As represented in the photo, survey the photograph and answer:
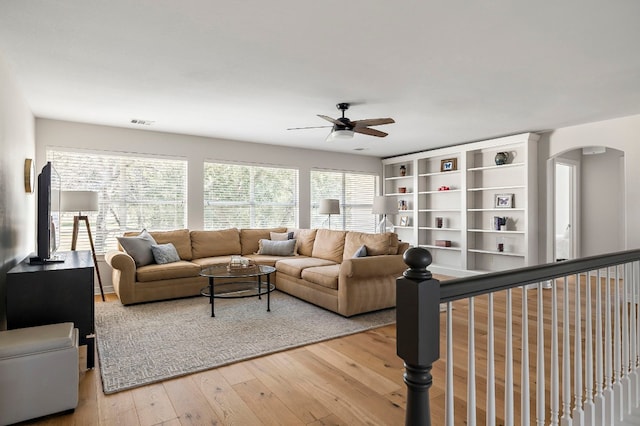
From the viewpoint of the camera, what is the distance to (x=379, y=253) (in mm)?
4547

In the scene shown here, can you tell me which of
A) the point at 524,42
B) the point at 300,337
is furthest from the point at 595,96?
the point at 300,337

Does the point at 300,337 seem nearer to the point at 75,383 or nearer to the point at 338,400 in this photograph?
the point at 338,400

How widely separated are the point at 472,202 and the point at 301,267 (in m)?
3.78

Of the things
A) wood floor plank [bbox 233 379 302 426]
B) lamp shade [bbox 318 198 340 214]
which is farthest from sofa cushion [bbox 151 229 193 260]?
wood floor plank [bbox 233 379 302 426]

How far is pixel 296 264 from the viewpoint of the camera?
5.11 m

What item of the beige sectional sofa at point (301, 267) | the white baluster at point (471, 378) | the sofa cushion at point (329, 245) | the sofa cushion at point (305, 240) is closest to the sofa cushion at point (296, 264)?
the beige sectional sofa at point (301, 267)

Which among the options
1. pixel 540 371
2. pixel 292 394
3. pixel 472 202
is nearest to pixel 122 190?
pixel 292 394

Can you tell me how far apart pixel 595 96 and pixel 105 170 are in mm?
6398

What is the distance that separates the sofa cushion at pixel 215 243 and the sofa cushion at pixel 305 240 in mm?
1001

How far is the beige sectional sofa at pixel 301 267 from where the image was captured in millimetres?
4184

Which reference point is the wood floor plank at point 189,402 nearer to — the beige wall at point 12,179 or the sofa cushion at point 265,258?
the beige wall at point 12,179

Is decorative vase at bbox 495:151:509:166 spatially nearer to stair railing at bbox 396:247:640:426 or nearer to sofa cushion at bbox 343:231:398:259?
sofa cushion at bbox 343:231:398:259

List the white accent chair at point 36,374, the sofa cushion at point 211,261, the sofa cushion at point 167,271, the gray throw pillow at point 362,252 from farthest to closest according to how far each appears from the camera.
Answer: the sofa cushion at point 211,261, the sofa cushion at point 167,271, the gray throw pillow at point 362,252, the white accent chair at point 36,374

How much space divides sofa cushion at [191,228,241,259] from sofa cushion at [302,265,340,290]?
180 centimetres
